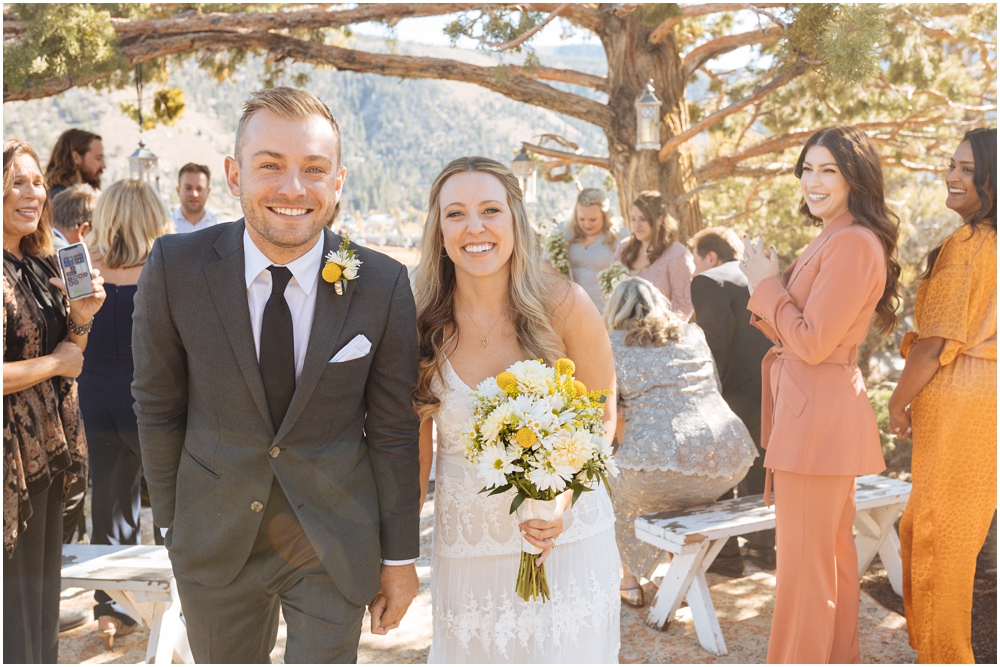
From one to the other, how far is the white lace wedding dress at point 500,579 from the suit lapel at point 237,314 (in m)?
0.76

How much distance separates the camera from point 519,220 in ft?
9.43

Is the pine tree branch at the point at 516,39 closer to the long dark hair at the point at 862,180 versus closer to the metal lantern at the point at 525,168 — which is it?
the metal lantern at the point at 525,168

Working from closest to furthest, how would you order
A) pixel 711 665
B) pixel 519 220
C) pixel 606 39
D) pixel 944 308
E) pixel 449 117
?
pixel 519 220 < pixel 944 308 < pixel 711 665 < pixel 606 39 < pixel 449 117

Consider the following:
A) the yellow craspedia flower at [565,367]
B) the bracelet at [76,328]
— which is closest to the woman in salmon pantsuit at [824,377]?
the yellow craspedia flower at [565,367]

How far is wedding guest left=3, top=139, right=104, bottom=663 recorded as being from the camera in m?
3.00

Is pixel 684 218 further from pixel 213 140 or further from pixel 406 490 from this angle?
pixel 213 140

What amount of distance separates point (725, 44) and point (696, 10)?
3.77ft

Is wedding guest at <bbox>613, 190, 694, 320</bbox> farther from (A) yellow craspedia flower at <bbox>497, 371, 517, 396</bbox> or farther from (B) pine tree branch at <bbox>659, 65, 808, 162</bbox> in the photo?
(A) yellow craspedia flower at <bbox>497, 371, 517, 396</bbox>

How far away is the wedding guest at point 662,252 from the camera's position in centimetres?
629

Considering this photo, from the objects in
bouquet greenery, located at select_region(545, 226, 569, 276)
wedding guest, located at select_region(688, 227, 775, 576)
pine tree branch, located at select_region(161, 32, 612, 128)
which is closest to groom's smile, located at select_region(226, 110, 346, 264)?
wedding guest, located at select_region(688, 227, 775, 576)

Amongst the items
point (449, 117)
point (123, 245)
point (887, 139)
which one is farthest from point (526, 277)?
point (449, 117)

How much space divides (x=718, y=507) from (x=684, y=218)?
178 inches

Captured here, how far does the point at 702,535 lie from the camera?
4.03m

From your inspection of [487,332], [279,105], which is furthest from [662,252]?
[279,105]
